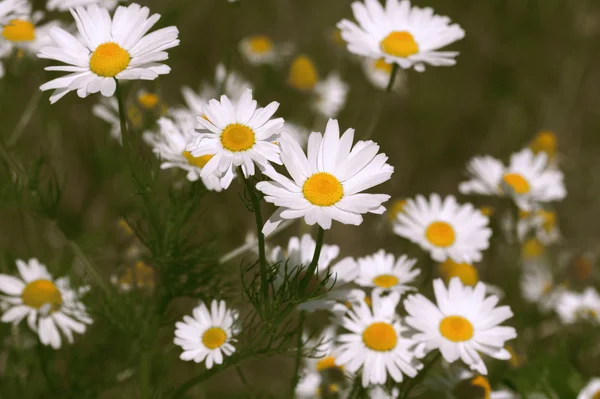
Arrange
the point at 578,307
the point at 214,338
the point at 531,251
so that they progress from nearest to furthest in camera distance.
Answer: the point at 214,338, the point at 578,307, the point at 531,251

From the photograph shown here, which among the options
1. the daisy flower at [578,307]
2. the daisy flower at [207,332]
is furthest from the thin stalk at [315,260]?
the daisy flower at [578,307]

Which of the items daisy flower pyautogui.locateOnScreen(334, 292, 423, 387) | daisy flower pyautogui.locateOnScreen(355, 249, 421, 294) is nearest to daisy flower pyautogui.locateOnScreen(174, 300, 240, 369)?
daisy flower pyautogui.locateOnScreen(334, 292, 423, 387)

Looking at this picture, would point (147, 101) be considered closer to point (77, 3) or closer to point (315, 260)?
point (77, 3)

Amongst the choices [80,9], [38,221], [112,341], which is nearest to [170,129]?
[80,9]

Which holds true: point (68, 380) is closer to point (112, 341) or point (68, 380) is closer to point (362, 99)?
point (112, 341)

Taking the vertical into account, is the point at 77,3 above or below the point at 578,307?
above

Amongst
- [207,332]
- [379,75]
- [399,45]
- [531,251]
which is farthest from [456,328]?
[379,75]

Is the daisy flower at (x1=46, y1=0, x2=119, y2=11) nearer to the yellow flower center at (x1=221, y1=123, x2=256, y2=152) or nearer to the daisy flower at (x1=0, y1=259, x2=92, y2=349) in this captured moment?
the daisy flower at (x1=0, y1=259, x2=92, y2=349)
